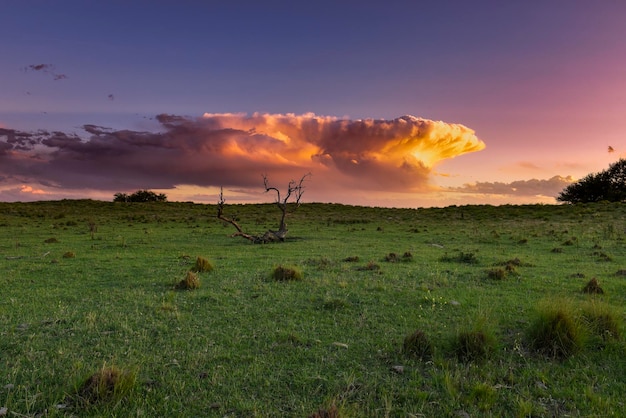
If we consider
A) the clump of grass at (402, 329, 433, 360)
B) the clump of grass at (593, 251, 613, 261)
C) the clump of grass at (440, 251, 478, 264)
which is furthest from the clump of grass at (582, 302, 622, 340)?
the clump of grass at (593, 251, 613, 261)

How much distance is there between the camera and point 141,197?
83.3 m

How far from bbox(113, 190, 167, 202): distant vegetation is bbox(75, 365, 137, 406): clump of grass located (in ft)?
269

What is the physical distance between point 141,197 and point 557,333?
85.4 metres

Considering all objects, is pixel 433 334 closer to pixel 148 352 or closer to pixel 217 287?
pixel 148 352

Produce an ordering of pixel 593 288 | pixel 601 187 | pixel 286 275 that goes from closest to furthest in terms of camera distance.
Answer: pixel 593 288
pixel 286 275
pixel 601 187

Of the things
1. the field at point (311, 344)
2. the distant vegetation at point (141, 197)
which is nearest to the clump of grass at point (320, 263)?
the field at point (311, 344)

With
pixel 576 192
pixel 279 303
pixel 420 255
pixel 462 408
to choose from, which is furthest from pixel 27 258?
pixel 576 192

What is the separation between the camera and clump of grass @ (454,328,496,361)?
6.67m

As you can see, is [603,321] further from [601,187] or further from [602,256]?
[601,187]

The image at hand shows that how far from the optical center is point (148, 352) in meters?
6.96

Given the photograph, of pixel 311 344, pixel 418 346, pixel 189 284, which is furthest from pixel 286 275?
pixel 418 346

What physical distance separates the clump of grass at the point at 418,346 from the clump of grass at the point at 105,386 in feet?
13.7

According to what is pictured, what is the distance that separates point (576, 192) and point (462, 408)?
286ft

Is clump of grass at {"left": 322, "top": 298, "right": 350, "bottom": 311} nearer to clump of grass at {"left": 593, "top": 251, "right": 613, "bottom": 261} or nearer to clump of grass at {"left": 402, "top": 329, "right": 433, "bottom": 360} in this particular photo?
clump of grass at {"left": 402, "top": 329, "right": 433, "bottom": 360}
